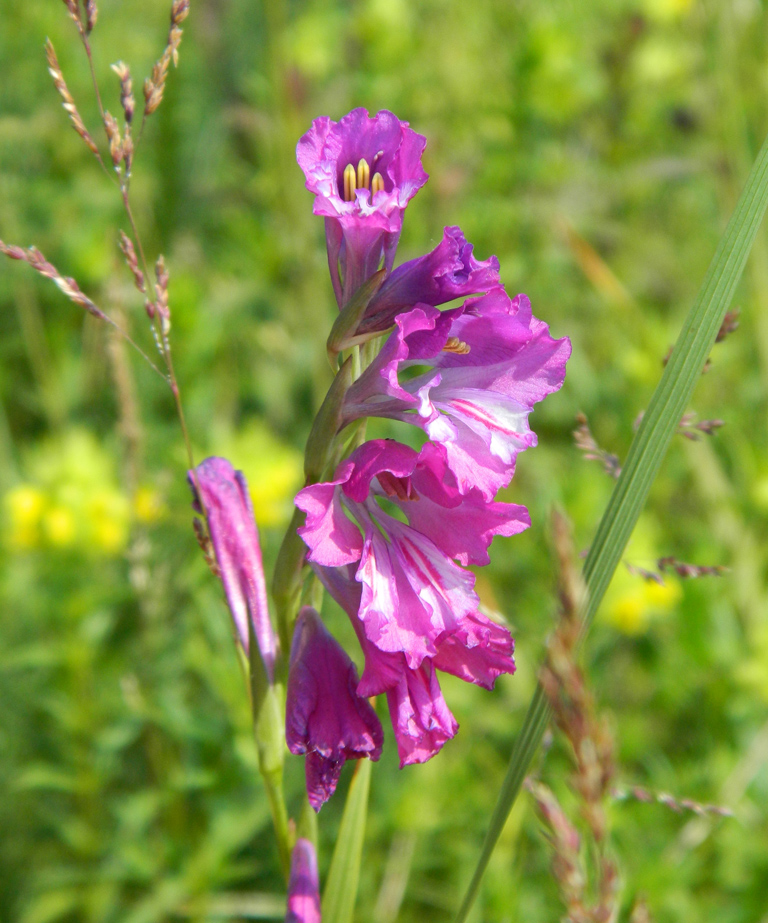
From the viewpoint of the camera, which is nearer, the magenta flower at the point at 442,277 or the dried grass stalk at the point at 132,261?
the magenta flower at the point at 442,277

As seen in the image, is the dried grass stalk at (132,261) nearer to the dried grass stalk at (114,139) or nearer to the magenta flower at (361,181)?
the dried grass stalk at (114,139)

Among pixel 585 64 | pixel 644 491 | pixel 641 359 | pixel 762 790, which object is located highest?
pixel 585 64

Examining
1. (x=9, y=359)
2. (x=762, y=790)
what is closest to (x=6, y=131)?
(x=9, y=359)

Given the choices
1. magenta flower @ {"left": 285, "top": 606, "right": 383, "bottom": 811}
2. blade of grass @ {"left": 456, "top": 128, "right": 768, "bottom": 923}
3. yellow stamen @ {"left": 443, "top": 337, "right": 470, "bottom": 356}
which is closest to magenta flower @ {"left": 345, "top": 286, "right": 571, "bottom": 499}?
yellow stamen @ {"left": 443, "top": 337, "right": 470, "bottom": 356}

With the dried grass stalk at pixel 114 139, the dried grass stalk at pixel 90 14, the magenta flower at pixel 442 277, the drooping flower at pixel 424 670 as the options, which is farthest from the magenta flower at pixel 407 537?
the dried grass stalk at pixel 90 14

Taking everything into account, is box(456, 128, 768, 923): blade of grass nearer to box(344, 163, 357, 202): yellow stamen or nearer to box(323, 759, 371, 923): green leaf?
box(323, 759, 371, 923): green leaf

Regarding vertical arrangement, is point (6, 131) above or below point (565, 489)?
above

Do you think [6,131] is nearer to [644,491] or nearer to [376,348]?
[376,348]
